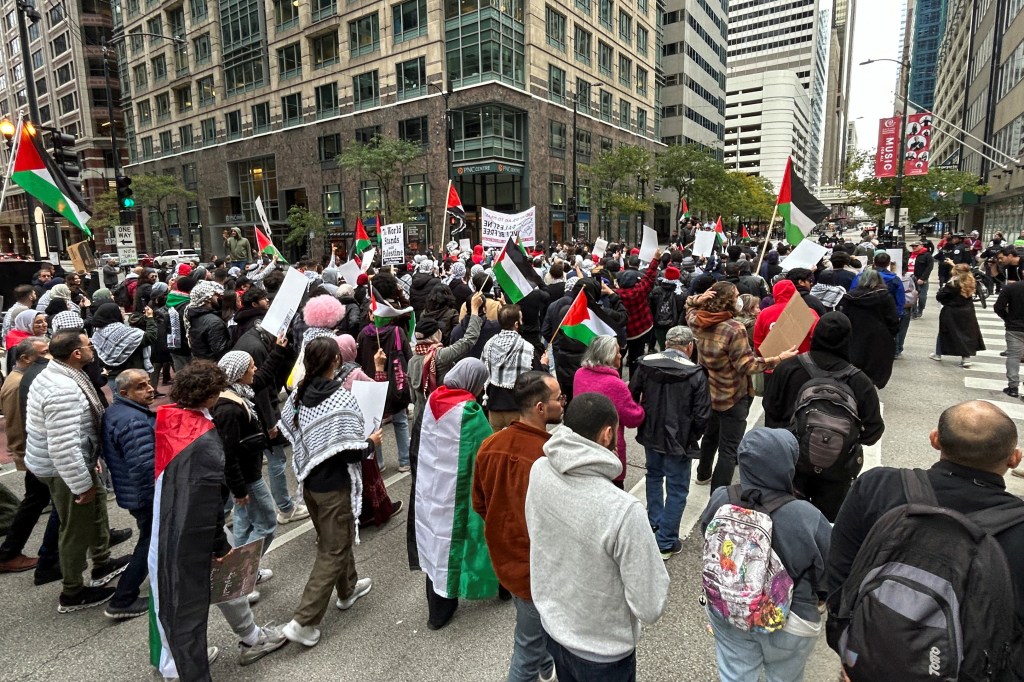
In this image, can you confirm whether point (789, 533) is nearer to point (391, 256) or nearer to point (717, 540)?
point (717, 540)

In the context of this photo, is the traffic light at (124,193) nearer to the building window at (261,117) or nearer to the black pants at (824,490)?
the black pants at (824,490)

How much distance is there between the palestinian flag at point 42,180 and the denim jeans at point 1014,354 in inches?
530

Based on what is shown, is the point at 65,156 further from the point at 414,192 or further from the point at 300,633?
the point at 414,192

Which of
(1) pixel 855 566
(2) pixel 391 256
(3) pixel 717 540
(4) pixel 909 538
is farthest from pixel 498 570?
(2) pixel 391 256

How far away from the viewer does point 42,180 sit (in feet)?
30.3

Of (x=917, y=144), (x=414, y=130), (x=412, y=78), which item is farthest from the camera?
(x=414, y=130)

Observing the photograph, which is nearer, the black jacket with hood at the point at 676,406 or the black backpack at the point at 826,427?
the black backpack at the point at 826,427

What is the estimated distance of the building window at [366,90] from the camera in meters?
38.4

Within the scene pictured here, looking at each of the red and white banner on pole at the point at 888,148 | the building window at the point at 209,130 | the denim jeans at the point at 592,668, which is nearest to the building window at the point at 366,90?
the building window at the point at 209,130

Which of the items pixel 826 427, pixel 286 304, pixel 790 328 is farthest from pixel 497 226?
pixel 826 427

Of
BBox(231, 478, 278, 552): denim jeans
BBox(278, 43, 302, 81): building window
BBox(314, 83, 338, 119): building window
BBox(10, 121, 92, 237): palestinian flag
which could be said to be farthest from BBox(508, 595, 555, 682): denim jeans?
BBox(278, 43, 302, 81): building window

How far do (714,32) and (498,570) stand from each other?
80944 millimetres

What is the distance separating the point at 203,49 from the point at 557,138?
31.4 metres

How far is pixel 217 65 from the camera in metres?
46.9
